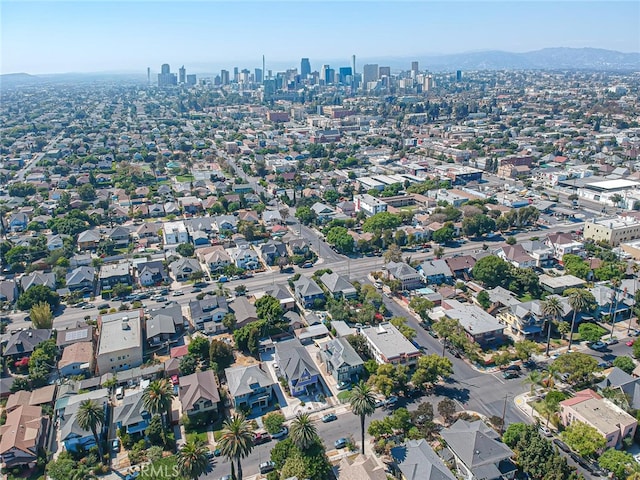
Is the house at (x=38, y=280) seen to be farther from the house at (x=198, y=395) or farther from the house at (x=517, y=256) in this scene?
the house at (x=517, y=256)

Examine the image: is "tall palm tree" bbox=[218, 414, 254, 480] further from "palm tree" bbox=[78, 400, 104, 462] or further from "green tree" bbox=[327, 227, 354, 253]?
"green tree" bbox=[327, 227, 354, 253]

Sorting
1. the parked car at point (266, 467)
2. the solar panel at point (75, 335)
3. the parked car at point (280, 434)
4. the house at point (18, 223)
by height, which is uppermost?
the house at point (18, 223)

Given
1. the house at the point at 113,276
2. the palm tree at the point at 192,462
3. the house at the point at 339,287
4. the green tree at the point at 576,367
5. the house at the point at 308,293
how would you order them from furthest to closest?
1. the house at the point at 113,276
2. the house at the point at 339,287
3. the house at the point at 308,293
4. the green tree at the point at 576,367
5. the palm tree at the point at 192,462

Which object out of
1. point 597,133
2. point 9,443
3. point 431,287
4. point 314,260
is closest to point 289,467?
point 9,443

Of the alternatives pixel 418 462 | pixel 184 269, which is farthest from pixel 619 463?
pixel 184 269

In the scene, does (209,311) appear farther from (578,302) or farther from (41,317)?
(578,302)

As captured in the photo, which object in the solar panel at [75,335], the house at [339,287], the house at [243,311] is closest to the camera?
the solar panel at [75,335]

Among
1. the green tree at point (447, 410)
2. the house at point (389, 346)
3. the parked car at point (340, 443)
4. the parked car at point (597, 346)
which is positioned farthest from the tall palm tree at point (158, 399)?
the parked car at point (597, 346)

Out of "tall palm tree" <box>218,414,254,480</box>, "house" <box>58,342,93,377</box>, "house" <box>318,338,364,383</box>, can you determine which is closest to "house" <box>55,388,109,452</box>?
"house" <box>58,342,93,377</box>
